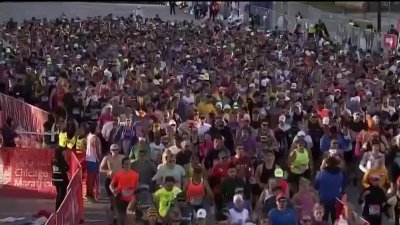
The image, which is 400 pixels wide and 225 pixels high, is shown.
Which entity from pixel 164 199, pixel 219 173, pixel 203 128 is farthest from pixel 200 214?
pixel 203 128

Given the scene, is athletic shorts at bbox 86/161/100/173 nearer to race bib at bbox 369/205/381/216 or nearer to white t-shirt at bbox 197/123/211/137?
white t-shirt at bbox 197/123/211/137

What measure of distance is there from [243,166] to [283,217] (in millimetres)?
1853

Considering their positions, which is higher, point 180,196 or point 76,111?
point 180,196

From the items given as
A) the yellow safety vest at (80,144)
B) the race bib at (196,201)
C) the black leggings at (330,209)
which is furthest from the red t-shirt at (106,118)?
the black leggings at (330,209)

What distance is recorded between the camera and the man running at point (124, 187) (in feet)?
40.7

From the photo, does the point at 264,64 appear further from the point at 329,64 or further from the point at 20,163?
the point at 20,163

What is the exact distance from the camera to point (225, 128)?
15242 millimetres

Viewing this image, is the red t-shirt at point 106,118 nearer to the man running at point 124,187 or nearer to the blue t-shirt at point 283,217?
the man running at point 124,187

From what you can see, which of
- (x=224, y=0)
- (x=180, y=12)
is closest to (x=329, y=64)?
(x=224, y=0)

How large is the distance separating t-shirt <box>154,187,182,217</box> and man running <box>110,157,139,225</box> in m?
0.53

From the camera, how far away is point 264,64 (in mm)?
25203

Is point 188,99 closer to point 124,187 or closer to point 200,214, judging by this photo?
point 124,187

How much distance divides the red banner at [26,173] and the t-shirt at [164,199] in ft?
12.8

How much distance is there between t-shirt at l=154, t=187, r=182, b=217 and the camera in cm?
1180
